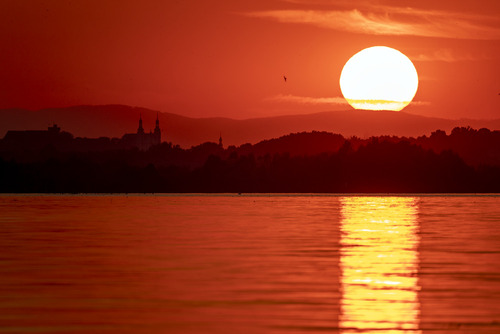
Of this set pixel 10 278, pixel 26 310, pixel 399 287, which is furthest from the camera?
pixel 10 278

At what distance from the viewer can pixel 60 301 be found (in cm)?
2975

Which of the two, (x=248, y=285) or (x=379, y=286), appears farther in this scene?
(x=248, y=285)

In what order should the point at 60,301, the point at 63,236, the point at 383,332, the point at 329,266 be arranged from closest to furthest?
1. the point at 383,332
2. the point at 60,301
3. the point at 329,266
4. the point at 63,236

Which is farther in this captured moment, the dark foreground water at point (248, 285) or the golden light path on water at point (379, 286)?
the dark foreground water at point (248, 285)

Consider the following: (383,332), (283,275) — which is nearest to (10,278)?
(283,275)

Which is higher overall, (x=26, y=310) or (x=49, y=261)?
(x=49, y=261)

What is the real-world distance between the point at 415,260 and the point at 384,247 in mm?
9378

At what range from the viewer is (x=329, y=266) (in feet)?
138

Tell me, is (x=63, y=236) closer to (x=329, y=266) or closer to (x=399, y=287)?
(x=329, y=266)

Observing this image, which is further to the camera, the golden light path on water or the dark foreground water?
the dark foreground water

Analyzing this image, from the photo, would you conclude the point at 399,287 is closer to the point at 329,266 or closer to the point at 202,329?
the point at 329,266

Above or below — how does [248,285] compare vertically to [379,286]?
below

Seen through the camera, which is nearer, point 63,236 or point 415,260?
point 415,260

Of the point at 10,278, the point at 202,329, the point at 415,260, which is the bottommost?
the point at 202,329
